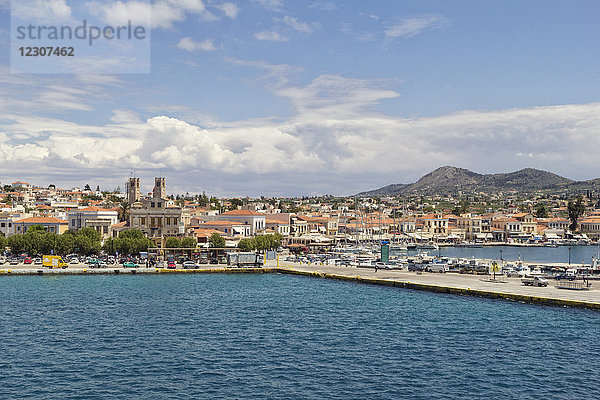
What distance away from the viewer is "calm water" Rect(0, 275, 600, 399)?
2761 centimetres

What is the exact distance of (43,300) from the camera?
5266 centimetres

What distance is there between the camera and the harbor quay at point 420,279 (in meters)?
51.1

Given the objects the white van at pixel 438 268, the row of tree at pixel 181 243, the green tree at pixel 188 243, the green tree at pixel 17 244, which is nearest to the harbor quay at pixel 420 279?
the white van at pixel 438 268

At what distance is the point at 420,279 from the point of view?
66750 millimetres

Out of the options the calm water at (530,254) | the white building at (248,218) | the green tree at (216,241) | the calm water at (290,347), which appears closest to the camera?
the calm water at (290,347)

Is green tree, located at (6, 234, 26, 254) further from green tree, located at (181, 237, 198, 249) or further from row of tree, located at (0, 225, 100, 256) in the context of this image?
green tree, located at (181, 237, 198, 249)

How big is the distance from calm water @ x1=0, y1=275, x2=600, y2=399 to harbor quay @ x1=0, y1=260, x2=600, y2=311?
2.50 m

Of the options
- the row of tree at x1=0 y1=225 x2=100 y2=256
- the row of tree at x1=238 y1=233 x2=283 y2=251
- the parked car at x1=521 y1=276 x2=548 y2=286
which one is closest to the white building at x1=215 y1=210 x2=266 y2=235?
the row of tree at x1=238 y1=233 x2=283 y2=251

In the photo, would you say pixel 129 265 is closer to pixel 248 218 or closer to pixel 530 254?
pixel 248 218

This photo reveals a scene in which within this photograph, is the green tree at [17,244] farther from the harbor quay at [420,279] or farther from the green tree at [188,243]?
the green tree at [188,243]

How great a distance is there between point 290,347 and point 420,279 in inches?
1362

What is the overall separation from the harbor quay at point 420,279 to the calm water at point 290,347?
8.19ft

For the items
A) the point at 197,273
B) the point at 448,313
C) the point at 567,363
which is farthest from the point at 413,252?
the point at 567,363

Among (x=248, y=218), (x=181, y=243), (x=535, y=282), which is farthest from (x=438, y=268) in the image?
(x=248, y=218)
